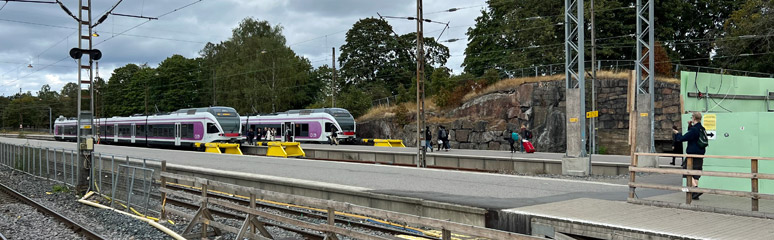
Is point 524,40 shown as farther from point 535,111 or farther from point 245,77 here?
point 245,77

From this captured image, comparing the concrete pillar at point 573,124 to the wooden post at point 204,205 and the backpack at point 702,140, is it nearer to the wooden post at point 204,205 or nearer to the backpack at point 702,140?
the backpack at point 702,140

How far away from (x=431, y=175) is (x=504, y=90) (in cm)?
2277

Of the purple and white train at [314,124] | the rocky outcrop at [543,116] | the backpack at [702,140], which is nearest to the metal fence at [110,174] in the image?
the backpack at [702,140]

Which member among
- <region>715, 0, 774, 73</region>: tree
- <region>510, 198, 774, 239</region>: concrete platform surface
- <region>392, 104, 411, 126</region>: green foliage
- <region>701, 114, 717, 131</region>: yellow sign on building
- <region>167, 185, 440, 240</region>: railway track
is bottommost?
<region>167, 185, 440, 240</region>: railway track

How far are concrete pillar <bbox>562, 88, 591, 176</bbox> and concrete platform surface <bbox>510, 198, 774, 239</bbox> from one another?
8.61m

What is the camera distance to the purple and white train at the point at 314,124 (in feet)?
138

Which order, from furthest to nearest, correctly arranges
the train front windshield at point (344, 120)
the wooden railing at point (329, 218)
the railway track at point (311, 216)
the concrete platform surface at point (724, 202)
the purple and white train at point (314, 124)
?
the train front windshield at point (344, 120), the purple and white train at point (314, 124), the railway track at point (311, 216), the concrete platform surface at point (724, 202), the wooden railing at point (329, 218)

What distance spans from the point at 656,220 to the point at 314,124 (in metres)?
35.1

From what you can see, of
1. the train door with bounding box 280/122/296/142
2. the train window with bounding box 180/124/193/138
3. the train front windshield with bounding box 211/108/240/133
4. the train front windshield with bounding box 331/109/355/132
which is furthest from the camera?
the train door with bounding box 280/122/296/142

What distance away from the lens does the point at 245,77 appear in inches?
2763

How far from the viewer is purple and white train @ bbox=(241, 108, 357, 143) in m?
42.2

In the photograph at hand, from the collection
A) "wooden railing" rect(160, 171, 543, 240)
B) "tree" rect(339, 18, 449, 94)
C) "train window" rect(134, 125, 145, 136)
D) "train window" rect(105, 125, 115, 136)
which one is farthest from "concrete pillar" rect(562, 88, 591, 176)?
"tree" rect(339, 18, 449, 94)

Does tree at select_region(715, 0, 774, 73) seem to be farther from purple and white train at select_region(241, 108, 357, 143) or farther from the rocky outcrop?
purple and white train at select_region(241, 108, 357, 143)

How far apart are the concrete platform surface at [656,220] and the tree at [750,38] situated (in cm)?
3058
